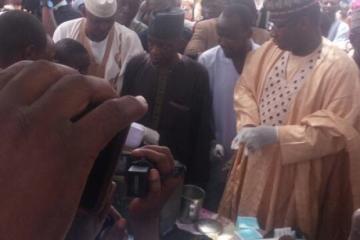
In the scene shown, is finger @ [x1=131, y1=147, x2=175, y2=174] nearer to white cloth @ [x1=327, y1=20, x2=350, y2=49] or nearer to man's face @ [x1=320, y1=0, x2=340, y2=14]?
white cloth @ [x1=327, y1=20, x2=350, y2=49]

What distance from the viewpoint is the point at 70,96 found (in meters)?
0.44

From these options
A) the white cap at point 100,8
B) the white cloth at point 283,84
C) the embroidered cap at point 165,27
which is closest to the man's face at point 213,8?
the white cap at point 100,8

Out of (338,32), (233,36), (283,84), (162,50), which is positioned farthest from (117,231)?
(338,32)

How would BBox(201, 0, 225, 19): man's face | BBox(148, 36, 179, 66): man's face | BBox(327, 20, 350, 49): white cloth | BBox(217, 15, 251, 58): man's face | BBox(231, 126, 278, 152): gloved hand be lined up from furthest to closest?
BBox(327, 20, 350, 49): white cloth
BBox(201, 0, 225, 19): man's face
BBox(217, 15, 251, 58): man's face
BBox(148, 36, 179, 66): man's face
BBox(231, 126, 278, 152): gloved hand

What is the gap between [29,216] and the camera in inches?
16.6

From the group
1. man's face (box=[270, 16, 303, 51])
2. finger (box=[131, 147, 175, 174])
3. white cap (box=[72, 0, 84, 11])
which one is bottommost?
white cap (box=[72, 0, 84, 11])

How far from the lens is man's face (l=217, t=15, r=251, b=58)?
3.02m

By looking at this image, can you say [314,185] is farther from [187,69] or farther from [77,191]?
[77,191]

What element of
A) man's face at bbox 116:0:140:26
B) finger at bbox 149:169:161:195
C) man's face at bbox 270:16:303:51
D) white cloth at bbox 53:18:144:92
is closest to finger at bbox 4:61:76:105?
finger at bbox 149:169:161:195

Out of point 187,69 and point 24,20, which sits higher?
point 24,20

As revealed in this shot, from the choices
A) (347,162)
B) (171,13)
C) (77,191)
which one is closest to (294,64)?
(347,162)

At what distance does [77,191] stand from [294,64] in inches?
87.1

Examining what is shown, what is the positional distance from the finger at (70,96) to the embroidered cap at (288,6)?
7.04 feet

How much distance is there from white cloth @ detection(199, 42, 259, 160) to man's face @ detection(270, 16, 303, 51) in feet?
1.95
